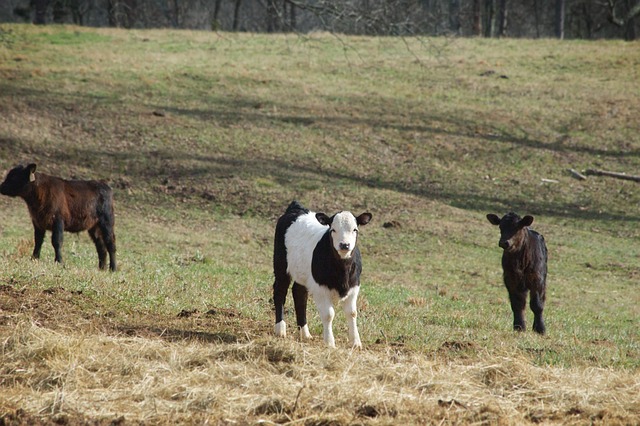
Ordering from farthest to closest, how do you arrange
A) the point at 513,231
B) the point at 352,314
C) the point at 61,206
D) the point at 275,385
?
the point at 61,206 → the point at 513,231 → the point at 352,314 → the point at 275,385

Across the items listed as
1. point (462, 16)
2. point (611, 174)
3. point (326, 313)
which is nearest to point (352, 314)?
point (326, 313)

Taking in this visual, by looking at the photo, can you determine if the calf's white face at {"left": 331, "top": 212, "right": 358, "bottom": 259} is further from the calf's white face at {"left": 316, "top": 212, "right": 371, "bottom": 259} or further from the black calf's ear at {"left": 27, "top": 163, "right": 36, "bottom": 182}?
the black calf's ear at {"left": 27, "top": 163, "right": 36, "bottom": 182}

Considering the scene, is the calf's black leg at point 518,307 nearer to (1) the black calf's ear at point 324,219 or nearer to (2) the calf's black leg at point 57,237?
(1) the black calf's ear at point 324,219

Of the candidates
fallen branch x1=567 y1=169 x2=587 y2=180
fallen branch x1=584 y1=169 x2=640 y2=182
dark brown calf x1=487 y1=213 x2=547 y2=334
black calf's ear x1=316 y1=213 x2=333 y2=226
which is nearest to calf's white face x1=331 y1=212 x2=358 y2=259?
black calf's ear x1=316 y1=213 x2=333 y2=226

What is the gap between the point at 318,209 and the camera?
23.5 metres

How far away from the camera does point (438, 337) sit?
1055cm

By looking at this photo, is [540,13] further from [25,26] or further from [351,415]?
[351,415]

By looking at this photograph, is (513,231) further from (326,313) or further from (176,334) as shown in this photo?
(176,334)

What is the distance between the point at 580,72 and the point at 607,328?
28950 mm

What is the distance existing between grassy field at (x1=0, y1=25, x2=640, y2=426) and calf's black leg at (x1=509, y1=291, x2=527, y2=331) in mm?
233

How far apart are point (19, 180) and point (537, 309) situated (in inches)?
351

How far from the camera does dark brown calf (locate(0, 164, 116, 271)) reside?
49.4 ft

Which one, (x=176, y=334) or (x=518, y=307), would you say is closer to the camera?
(x=176, y=334)

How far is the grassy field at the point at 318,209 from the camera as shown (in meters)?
7.54
